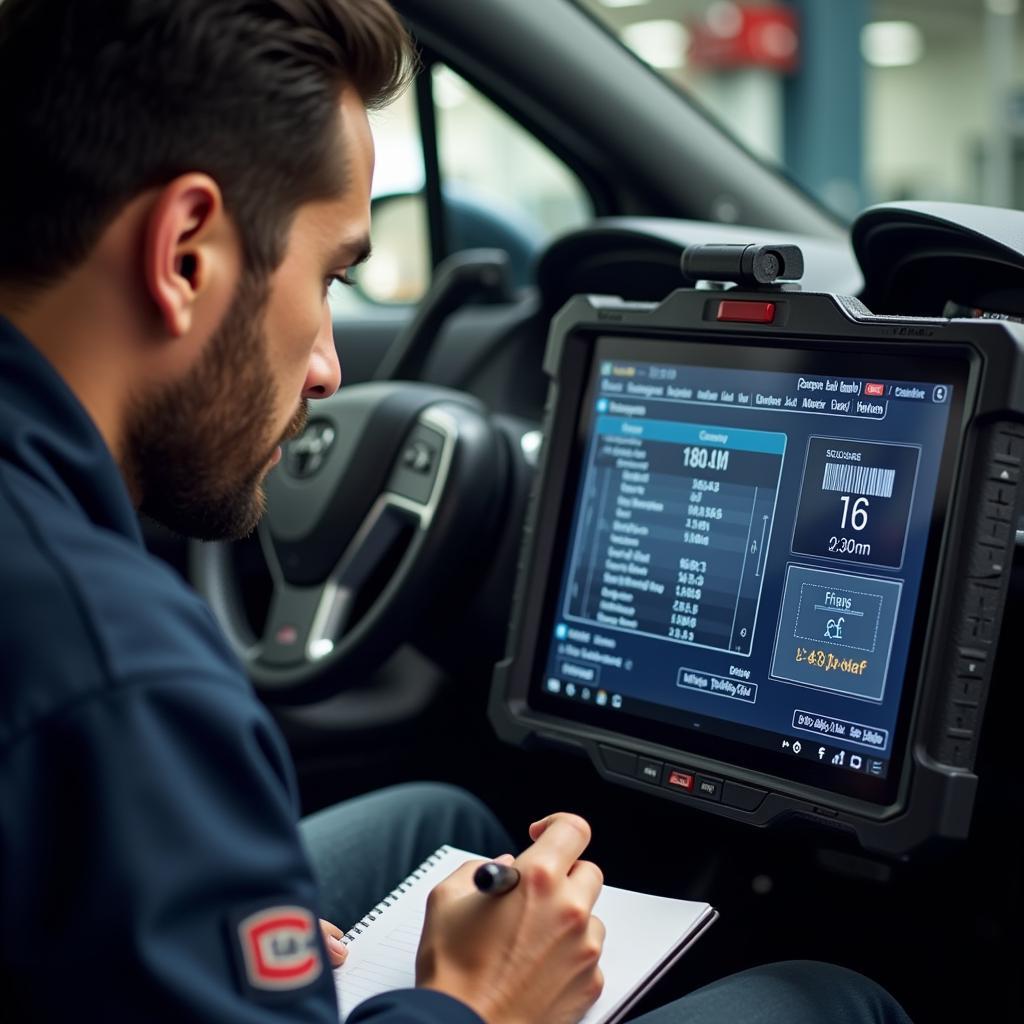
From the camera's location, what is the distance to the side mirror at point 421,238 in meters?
2.21

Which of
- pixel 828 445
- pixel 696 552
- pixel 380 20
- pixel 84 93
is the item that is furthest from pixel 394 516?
pixel 84 93

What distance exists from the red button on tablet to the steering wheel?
47 centimetres

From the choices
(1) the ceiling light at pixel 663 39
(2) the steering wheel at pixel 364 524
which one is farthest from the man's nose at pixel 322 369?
(1) the ceiling light at pixel 663 39

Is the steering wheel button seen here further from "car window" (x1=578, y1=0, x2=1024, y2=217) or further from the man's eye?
"car window" (x1=578, y1=0, x2=1024, y2=217)

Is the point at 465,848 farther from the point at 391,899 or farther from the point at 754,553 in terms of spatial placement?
the point at 754,553

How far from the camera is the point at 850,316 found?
1.10m

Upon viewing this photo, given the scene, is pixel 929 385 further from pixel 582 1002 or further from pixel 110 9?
pixel 110 9

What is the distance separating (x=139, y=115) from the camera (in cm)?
79

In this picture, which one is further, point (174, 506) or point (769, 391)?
point (769, 391)

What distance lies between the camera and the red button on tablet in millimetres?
1162

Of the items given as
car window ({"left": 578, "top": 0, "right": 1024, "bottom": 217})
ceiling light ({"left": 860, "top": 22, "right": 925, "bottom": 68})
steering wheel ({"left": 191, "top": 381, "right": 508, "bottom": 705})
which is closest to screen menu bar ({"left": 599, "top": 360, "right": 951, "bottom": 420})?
steering wheel ({"left": 191, "top": 381, "right": 508, "bottom": 705})

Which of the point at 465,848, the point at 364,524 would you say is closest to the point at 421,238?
the point at 364,524

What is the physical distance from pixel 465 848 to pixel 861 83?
7763mm

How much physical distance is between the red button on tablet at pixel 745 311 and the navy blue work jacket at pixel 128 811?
1.99 feet
